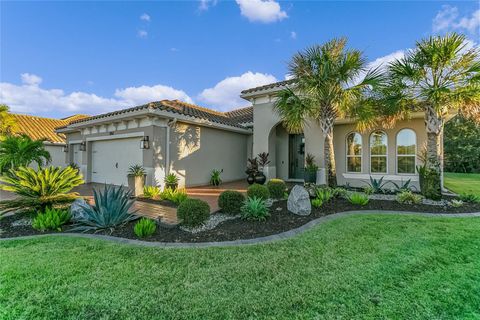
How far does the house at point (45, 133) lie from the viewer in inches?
725

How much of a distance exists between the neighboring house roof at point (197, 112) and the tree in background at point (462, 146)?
22.0m

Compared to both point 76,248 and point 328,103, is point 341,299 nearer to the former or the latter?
point 76,248

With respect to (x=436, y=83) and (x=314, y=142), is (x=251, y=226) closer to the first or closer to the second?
(x=314, y=142)

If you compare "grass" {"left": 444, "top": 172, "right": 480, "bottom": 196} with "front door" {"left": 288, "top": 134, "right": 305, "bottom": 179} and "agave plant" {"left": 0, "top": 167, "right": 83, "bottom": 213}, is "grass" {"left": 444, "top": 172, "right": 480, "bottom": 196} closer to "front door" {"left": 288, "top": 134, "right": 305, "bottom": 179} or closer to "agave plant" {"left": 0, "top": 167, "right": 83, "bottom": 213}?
"front door" {"left": 288, "top": 134, "right": 305, "bottom": 179}

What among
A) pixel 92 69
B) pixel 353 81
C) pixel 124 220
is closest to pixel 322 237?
pixel 124 220

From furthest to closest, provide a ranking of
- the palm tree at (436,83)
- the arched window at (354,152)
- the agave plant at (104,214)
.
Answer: the arched window at (354,152), the palm tree at (436,83), the agave plant at (104,214)

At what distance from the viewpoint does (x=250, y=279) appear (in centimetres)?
329

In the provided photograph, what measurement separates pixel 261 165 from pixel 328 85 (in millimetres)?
5796

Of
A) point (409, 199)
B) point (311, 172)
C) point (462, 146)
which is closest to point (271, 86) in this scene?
point (311, 172)

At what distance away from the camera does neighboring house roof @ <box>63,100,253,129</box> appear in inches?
402

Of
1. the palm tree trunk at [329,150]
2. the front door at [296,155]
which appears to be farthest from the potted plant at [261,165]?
the palm tree trunk at [329,150]

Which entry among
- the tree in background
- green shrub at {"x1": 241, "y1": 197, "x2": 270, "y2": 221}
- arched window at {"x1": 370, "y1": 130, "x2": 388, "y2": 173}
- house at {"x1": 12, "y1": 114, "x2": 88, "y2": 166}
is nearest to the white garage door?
green shrub at {"x1": 241, "y1": 197, "x2": 270, "y2": 221}

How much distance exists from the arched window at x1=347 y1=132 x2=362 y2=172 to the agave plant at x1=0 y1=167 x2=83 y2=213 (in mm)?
12197

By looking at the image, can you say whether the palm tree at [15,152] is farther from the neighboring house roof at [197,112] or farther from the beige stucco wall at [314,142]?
the beige stucco wall at [314,142]
